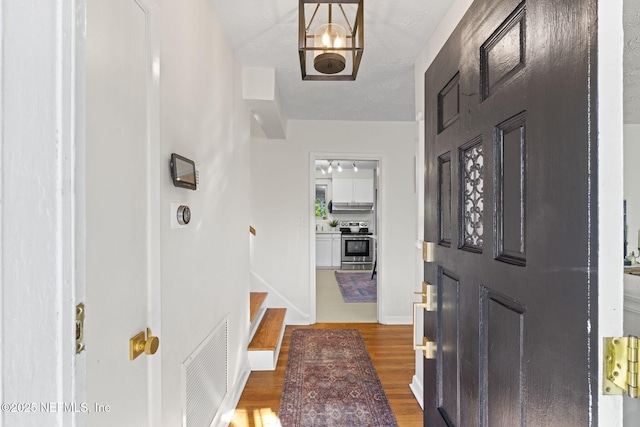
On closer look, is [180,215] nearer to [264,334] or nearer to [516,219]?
→ [516,219]

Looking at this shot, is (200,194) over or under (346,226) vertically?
over

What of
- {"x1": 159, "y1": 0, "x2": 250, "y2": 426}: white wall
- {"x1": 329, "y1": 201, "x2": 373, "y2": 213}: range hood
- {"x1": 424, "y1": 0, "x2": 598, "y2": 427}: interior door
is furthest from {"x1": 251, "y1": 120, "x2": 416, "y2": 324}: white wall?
{"x1": 329, "y1": 201, "x2": 373, "y2": 213}: range hood

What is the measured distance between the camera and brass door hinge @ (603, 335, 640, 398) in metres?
0.46

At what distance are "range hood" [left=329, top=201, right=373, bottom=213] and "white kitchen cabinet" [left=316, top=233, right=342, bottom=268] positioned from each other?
31.7 inches

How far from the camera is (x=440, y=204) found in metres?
1.11

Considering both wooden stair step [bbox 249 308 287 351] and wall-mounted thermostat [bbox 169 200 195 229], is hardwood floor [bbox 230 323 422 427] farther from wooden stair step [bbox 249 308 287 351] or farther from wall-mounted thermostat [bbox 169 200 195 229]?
wall-mounted thermostat [bbox 169 200 195 229]

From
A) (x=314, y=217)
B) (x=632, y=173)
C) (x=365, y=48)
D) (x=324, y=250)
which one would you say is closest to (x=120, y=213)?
(x=632, y=173)

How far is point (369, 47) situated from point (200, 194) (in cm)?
145

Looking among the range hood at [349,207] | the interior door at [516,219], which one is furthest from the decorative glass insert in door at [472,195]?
the range hood at [349,207]

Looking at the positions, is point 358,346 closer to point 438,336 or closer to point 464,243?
point 438,336

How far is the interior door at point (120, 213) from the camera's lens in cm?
78

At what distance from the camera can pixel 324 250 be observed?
7285 millimetres

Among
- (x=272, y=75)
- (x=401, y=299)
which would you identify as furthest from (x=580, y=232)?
(x=401, y=299)

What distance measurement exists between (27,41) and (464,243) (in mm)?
998
